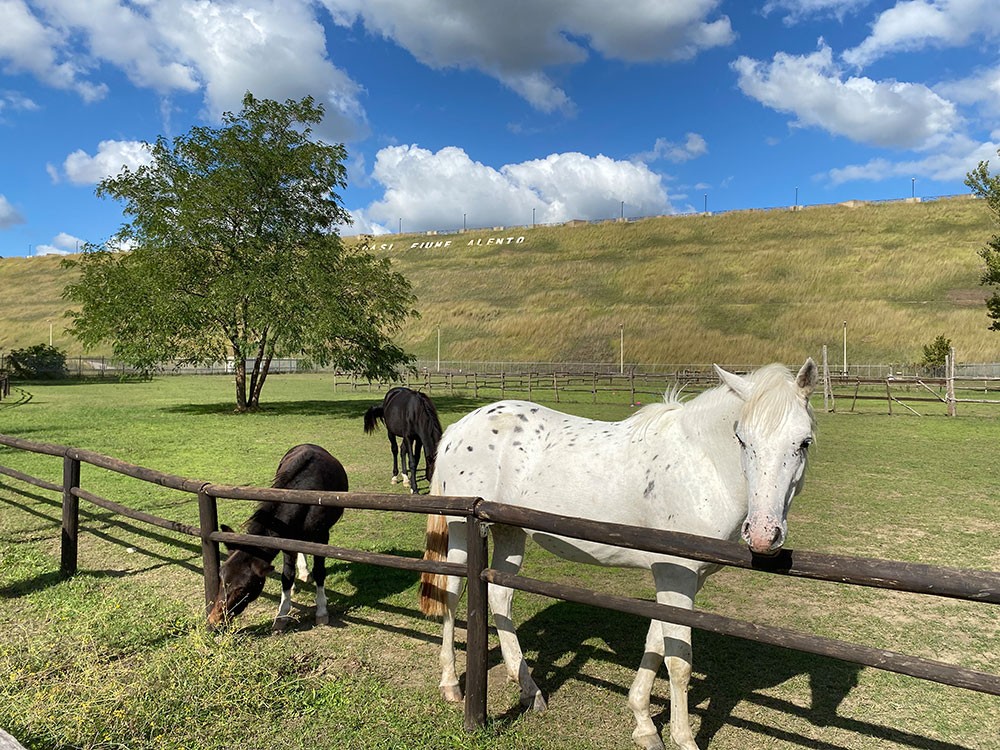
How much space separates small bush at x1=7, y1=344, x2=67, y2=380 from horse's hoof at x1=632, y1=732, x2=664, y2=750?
187 feet

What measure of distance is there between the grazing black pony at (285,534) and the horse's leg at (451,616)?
1.16 m

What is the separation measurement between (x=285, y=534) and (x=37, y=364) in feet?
185

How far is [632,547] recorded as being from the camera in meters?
2.88

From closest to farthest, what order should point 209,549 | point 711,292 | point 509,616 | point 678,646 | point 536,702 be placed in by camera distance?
point 678,646, point 536,702, point 509,616, point 209,549, point 711,292

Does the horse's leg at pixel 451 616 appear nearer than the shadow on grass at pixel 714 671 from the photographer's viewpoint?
No

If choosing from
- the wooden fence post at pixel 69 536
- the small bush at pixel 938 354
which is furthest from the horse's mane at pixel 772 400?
the small bush at pixel 938 354

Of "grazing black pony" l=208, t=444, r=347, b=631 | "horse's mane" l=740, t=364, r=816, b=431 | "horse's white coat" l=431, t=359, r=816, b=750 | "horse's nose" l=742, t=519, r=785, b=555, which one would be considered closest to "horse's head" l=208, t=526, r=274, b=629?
"grazing black pony" l=208, t=444, r=347, b=631

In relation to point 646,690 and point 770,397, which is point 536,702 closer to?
point 646,690

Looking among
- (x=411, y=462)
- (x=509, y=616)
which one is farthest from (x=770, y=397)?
(x=411, y=462)

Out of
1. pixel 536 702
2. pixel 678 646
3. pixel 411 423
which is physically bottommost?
pixel 536 702

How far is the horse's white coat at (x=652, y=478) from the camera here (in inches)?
106

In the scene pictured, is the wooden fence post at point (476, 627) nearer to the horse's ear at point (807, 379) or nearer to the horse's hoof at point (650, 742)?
the horse's hoof at point (650, 742)

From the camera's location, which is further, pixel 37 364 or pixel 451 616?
pixel 37 364

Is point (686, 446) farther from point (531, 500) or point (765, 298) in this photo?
point (765, 298)
